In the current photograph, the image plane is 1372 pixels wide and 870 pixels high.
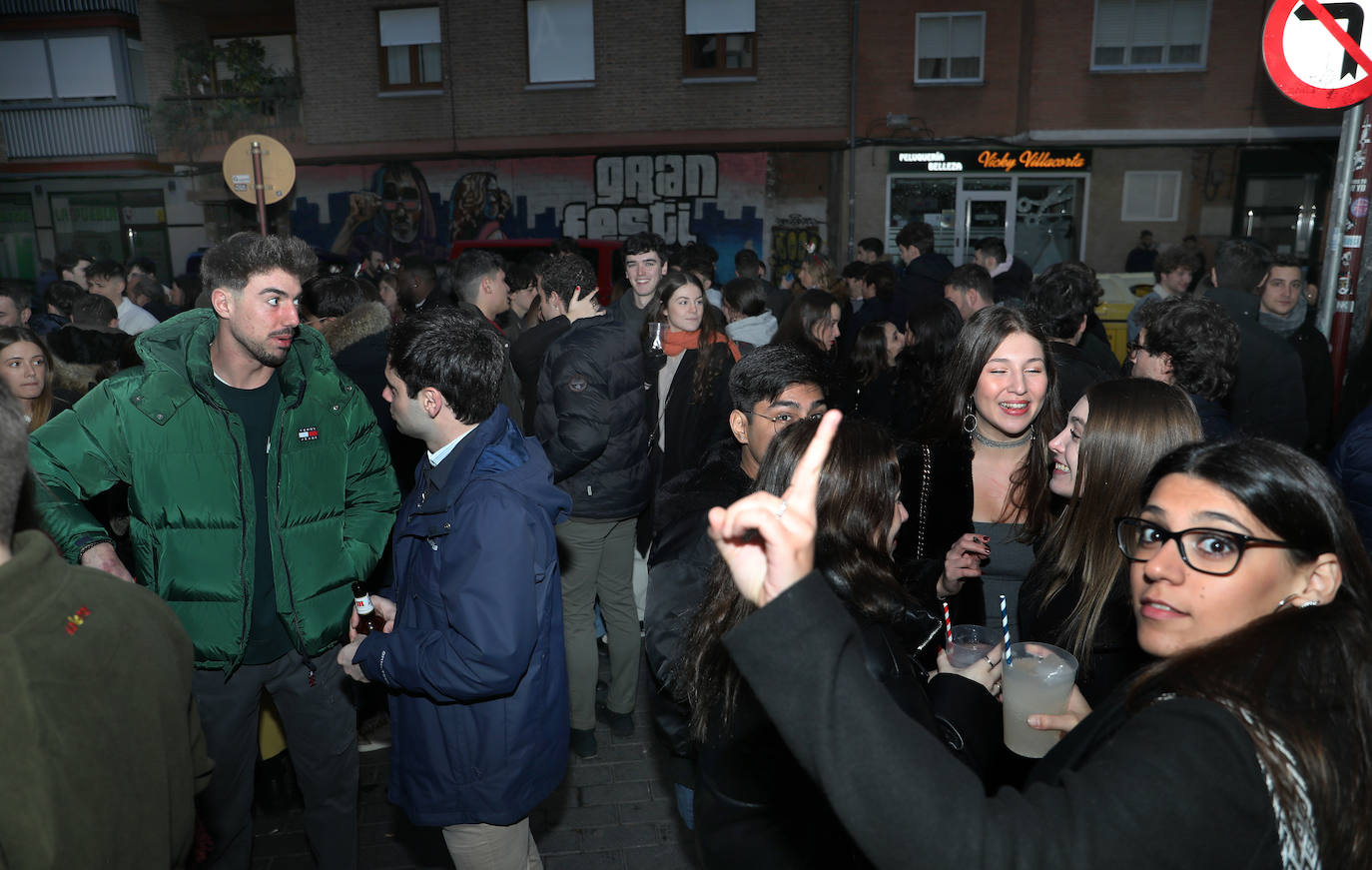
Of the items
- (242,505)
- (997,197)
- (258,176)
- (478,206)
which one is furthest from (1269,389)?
(478,206)

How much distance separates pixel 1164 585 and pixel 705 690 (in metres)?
0.94

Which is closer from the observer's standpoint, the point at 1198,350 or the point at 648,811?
the point at 1198,350

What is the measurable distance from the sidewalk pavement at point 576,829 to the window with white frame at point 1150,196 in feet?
57.2

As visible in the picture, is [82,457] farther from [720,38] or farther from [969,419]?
[720,38]

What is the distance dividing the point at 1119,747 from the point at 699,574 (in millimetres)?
1327

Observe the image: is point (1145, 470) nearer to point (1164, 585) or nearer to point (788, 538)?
point (1164, 585)

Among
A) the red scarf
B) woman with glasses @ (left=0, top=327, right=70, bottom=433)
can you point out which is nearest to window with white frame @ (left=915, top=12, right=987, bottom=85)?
the red scarf

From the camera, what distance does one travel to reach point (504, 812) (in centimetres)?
258

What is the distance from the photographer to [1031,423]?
11.7 ft

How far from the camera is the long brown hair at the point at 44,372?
386 cm

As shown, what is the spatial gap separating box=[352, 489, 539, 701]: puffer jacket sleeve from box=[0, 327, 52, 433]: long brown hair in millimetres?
2491

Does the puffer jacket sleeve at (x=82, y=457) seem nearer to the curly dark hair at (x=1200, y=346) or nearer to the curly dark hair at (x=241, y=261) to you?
the curly dark hair at (x=241, y=261)

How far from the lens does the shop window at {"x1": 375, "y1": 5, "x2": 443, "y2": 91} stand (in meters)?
18.9

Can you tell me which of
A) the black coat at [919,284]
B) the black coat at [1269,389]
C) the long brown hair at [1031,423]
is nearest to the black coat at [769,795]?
the long brown hair at [1031,423]
